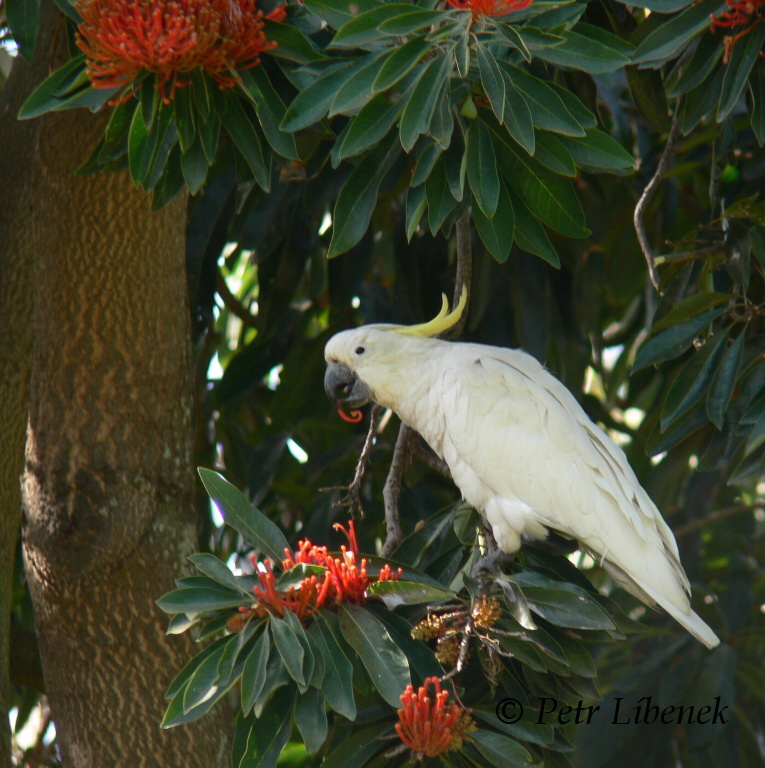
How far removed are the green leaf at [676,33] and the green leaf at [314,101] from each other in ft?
1.73

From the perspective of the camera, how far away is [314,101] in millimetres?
1655

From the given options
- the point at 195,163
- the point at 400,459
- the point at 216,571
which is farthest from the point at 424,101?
the point at 400,459

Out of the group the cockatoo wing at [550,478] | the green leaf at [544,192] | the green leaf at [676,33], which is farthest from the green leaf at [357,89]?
the cockatoo wing at [550,478]

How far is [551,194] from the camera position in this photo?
1809 mm

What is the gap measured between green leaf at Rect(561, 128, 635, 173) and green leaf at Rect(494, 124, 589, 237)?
0.30ft

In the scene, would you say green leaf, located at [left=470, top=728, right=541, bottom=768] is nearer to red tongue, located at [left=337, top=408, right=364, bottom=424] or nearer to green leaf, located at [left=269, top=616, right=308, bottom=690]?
green leaf, located at [left=269, top=616, right=308, bottom=690]

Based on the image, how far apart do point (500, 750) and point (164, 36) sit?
1273 millimetres

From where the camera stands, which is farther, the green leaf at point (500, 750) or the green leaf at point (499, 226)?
the green leaf at point (499, 226)

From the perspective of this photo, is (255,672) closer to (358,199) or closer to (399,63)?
(358,199)

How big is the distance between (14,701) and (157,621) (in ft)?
6.57

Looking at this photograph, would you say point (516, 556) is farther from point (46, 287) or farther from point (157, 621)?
point (46, 287)

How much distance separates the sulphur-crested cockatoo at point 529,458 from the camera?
2.05 metres

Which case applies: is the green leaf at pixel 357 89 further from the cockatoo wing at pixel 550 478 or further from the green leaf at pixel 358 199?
the cockatoo wing at pixel 550 478

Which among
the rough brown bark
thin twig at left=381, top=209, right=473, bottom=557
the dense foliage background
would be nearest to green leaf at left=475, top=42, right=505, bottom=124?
the dense foliage background
